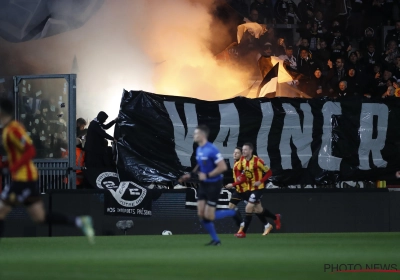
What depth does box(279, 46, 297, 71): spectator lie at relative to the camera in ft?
76.9

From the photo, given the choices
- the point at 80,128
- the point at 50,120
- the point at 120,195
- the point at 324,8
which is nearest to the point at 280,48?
the point at 324,8

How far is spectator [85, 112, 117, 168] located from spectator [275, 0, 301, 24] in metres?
7.42

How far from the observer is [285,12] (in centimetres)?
2469

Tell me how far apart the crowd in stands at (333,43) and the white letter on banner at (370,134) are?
1.22 meters

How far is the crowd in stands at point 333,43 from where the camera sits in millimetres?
22922

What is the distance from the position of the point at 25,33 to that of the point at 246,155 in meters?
8.14

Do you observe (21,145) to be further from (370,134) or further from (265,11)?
(265,11)

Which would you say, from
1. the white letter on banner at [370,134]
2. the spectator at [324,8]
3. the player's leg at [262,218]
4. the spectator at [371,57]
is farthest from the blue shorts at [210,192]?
the spectator at [324,8]

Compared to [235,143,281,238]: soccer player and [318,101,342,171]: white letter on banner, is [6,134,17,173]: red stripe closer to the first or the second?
[235,143,281,238]: soccer player

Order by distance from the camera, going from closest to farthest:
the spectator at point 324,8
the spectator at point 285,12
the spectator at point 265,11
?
the spectator at point 265,11 < the spectator at point 285,12 < the spectator at point 324,8

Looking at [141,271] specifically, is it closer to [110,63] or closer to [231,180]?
[231,180]

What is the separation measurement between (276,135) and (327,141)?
1270mm

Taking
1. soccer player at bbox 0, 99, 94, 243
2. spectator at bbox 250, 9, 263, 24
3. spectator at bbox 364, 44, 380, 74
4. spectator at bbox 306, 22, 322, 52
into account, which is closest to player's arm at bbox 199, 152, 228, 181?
soccer player at bbox 0, 99, 94, 243

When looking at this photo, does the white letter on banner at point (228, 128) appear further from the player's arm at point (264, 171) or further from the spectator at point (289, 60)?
the spectator at point (289, 60)
